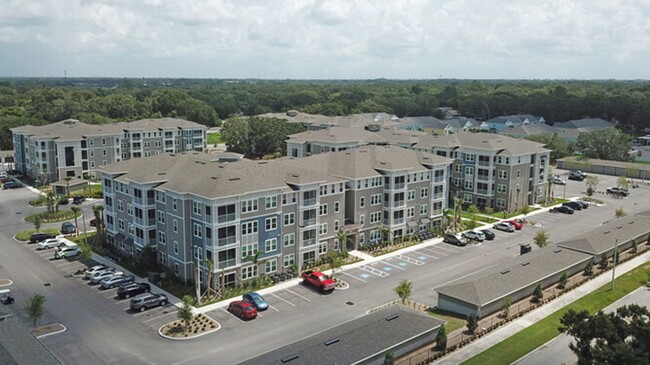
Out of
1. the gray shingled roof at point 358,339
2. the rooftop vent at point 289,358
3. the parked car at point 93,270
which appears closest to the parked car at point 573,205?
the gray shingled roof at point 358,339

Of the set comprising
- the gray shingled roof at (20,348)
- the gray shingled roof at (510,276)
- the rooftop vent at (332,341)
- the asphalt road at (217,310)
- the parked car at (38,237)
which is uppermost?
the gray shingled roof at (20,348)

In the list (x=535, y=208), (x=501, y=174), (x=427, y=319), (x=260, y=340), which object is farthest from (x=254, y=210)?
(x=535, y=208)

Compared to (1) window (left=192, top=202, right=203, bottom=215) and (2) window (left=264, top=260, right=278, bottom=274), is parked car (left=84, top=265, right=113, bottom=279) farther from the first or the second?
(2) window (left=264, top=260, right=278, bottom=274)

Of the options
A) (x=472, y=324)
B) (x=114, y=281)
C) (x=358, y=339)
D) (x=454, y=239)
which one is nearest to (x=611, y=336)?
(x=472, y=324)

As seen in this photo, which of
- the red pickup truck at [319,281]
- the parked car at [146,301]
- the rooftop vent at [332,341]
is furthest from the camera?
the red pickup truck at [319,281]

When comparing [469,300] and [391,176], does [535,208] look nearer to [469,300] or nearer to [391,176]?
[391,176]

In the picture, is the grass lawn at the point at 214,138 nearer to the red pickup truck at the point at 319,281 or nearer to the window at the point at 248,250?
the window at the point at 248,250

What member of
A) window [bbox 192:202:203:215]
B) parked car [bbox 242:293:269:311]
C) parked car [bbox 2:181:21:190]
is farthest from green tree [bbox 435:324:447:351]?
parked car [bbox 2:181:21:190]
